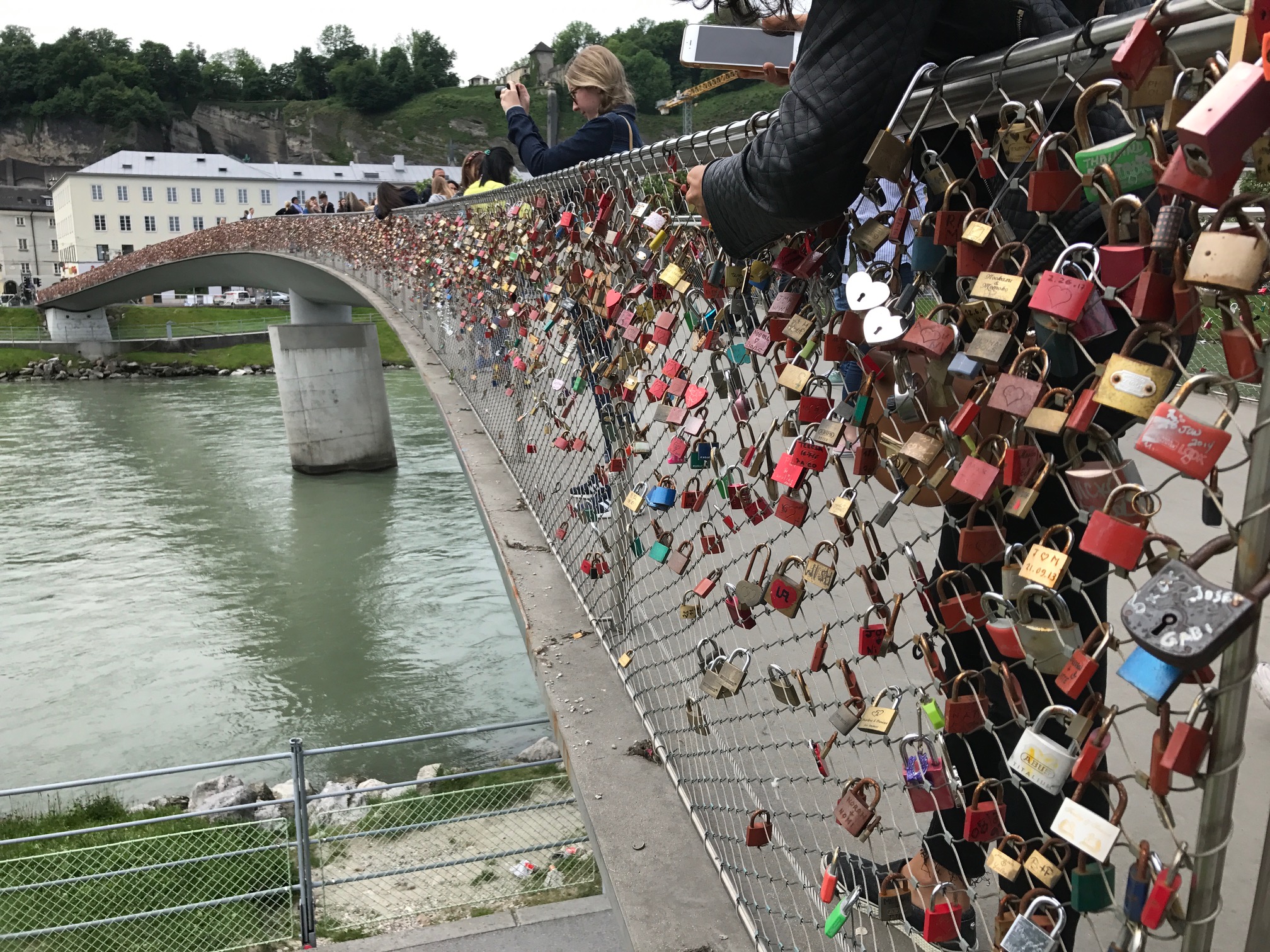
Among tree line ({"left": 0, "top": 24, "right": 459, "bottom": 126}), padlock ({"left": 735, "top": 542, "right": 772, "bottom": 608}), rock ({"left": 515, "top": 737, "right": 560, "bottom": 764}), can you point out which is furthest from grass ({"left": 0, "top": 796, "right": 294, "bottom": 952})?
tree line ({"left": 0, "top": 24, "right": 459, "bottom": 126})

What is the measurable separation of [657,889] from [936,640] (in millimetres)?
972

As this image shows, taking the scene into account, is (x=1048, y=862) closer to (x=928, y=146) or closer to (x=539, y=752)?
(x=928, y=146)

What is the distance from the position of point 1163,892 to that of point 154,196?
260 ft

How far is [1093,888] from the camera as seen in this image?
1.06 meters

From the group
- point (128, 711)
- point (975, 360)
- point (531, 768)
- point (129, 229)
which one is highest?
point (129, 229)

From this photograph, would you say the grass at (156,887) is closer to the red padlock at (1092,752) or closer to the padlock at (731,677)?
the padlock at (731,677)

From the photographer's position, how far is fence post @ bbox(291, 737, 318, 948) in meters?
4.55

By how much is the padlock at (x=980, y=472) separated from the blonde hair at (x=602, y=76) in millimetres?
3229

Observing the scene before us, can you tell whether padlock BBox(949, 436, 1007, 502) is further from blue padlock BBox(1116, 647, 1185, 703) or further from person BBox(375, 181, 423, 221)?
person BBox(375, 181, 423, 221)

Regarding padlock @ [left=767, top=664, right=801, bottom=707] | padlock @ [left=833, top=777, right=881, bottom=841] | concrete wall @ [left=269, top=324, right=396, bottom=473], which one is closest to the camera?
padlock @ [left=833, top=777, right=881, bottom=841]

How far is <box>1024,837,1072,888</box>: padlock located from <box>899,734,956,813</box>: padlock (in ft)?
0.79

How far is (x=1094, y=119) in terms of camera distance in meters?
1.22

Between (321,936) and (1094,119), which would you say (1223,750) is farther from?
(321,936)

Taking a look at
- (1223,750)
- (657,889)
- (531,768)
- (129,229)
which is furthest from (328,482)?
(129,229)
